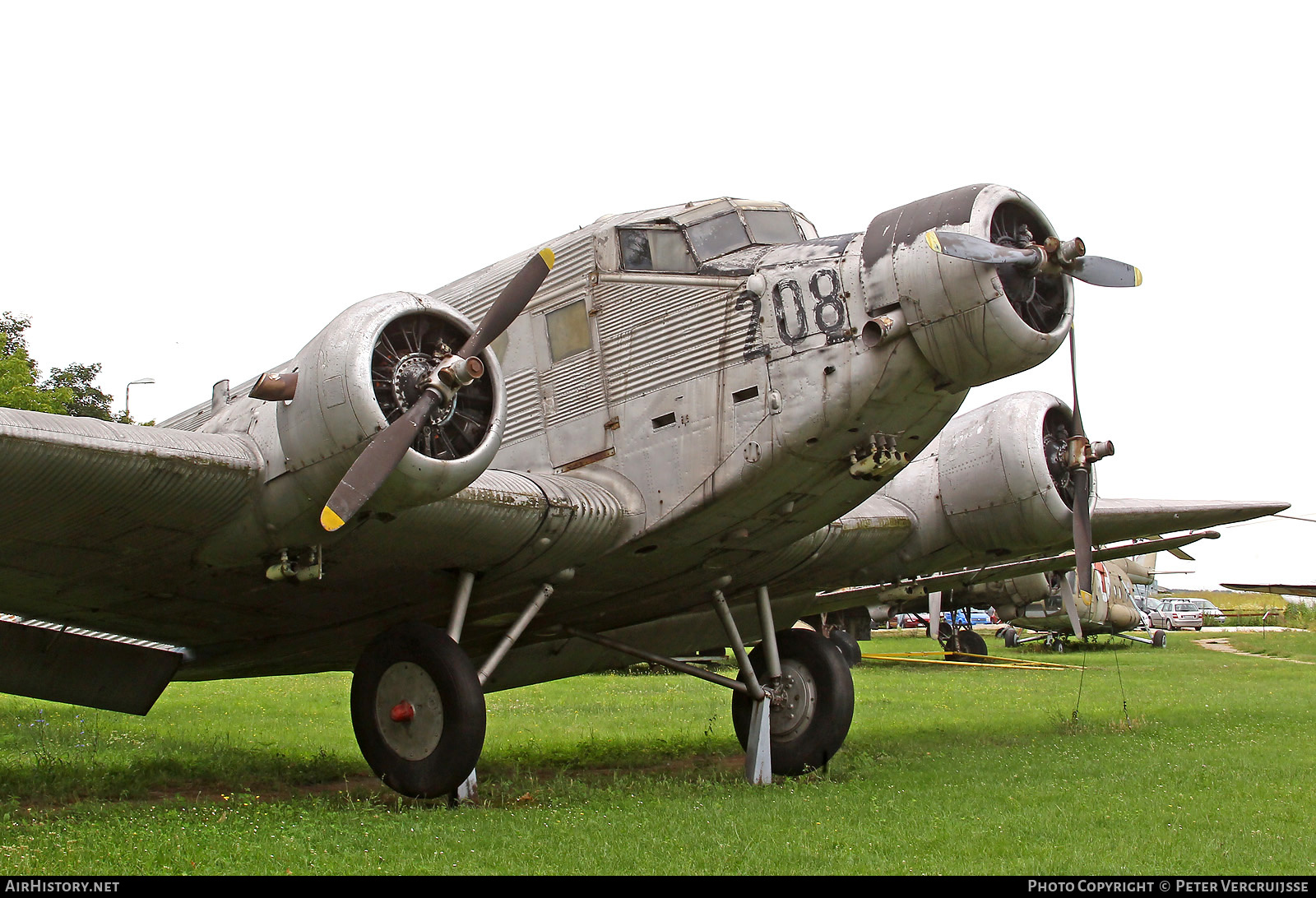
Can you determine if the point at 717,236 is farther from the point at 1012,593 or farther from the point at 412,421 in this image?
the point at 1012,593

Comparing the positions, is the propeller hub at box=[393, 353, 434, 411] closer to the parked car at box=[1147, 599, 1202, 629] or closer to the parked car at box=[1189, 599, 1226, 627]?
the parked car at box=[1147, 599, 1202, 629]

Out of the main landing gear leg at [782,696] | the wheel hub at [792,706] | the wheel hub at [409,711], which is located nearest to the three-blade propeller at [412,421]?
the wheel hub at [409,711]

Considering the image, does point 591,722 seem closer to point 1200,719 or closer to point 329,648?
point 329,648

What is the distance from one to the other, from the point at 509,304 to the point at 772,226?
3036 millimetres

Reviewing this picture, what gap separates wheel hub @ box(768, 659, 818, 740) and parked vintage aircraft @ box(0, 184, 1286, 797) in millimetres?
29

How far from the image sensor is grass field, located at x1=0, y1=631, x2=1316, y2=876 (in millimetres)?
6578

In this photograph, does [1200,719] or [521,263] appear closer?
[521,263]

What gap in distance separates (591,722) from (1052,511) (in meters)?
8.59

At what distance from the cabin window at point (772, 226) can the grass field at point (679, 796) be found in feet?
15.5

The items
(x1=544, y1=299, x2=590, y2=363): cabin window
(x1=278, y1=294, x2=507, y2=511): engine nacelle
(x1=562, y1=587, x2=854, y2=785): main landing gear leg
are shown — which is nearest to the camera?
(x1=278, y1=294, x2=507, y2=511): engine nacelle

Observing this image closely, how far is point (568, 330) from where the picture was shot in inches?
403

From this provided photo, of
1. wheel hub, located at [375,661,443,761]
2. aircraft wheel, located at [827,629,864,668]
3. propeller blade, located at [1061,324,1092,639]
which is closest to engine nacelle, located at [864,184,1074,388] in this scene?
propeller blade, located at [1061,324,1092,639]

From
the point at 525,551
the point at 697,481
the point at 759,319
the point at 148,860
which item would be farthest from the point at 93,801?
the point at 759,319

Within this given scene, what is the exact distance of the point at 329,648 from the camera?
11.2 m
